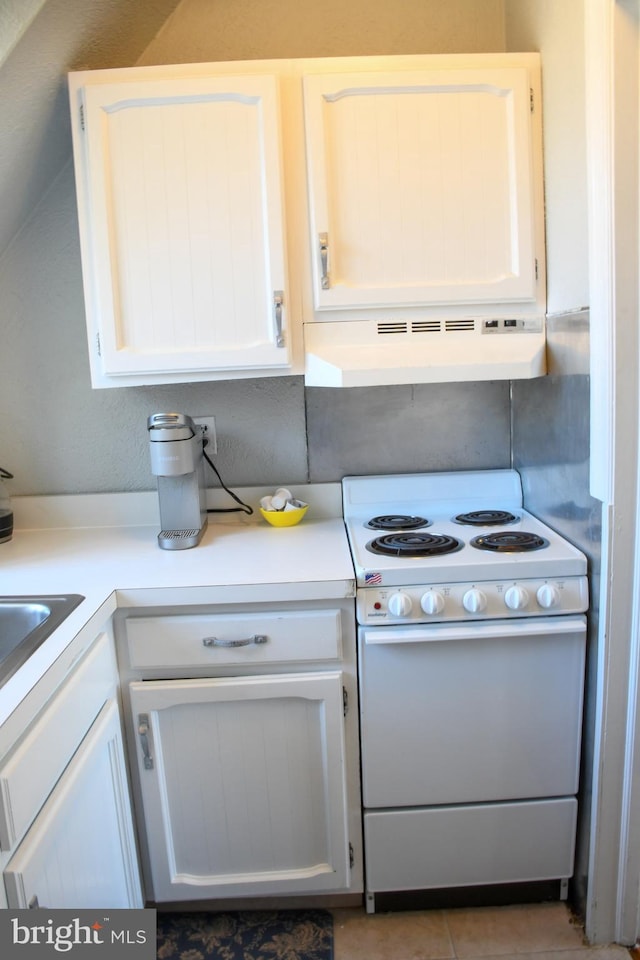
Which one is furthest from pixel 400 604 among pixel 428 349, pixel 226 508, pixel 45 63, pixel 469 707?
pixel 45 63

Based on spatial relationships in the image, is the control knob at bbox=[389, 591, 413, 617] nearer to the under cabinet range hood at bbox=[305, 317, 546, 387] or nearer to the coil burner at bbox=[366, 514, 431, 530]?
the coil burner at bbox=[366, 514, 431, 530]

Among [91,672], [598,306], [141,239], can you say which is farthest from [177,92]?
[91,672]

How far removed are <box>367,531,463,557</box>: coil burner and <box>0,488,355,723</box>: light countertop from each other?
9 cm

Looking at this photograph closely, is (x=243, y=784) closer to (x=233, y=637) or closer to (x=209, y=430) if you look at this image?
(x=233, y=637)

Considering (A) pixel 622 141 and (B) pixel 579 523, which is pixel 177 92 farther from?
(B) pixel 579 523

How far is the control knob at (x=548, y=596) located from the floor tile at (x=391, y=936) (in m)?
0.85

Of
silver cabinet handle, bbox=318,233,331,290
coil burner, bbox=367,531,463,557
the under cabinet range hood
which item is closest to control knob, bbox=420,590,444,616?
coil burner, bbox=367,531,463,557

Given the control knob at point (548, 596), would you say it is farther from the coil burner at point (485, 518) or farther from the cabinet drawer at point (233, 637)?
the cabinet drawer at point (233, 637)

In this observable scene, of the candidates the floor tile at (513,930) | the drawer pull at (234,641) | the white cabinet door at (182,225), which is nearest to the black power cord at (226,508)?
the white cabinet door at (182,225)

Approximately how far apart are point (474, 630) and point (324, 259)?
0.95 m

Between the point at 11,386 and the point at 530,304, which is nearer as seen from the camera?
the point at 530,304

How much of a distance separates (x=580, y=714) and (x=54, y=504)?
1.58 metres

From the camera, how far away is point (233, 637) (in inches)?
58.7

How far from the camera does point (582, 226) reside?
1.45m
